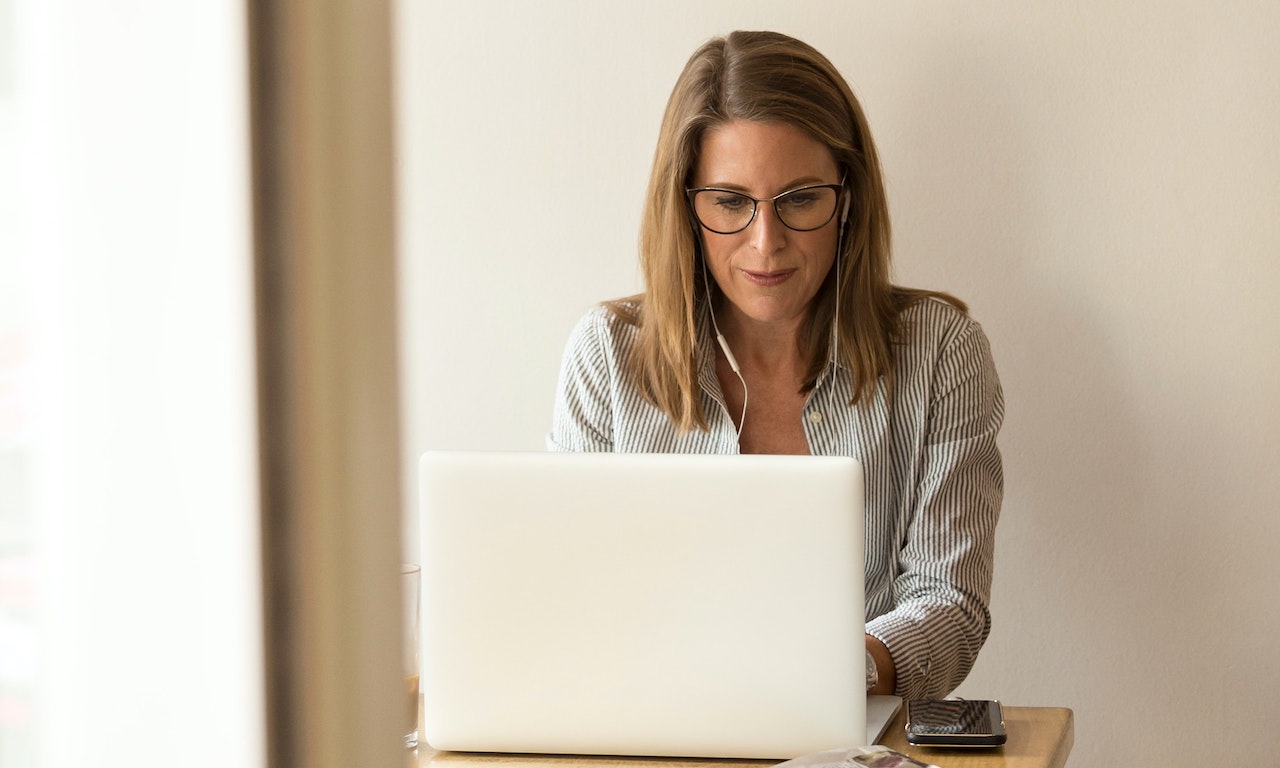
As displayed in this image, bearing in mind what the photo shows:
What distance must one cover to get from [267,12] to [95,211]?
0.03 metres

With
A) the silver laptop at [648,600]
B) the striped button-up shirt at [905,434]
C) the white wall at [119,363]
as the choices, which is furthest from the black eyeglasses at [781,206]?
the white wall at [119,363]

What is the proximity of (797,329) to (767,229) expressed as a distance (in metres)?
0.18

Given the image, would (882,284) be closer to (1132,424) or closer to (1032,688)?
(1132,424)

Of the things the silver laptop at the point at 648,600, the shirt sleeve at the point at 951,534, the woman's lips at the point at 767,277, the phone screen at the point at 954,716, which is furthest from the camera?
the woman's lips at the point at 767,277

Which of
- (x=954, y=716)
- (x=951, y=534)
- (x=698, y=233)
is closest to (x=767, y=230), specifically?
(x=698, y=233)

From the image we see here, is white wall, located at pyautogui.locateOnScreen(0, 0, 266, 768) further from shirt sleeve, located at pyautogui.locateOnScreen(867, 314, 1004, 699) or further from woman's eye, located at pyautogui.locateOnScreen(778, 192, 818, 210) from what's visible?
woman's eye, located at pyautogui.locateOnScreen(778, 192, 818, 210)

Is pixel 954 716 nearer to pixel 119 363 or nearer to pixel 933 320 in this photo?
pixel 933 320

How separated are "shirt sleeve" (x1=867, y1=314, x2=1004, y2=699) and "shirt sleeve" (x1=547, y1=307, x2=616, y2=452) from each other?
0.42 metres

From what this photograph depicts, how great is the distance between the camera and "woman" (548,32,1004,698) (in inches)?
61.0

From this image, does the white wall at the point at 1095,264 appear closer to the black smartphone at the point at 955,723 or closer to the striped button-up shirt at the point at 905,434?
the striped button-up shirt at the point at 905,434

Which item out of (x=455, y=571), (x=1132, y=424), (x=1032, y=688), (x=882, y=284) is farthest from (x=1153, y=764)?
(x=455, y=571)

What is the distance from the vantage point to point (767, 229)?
5.10 ft

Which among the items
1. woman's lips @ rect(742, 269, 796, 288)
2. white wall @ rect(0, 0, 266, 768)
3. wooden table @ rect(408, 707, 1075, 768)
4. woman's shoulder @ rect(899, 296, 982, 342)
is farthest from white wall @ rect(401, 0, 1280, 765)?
white wall @ rect(0, 0, 266, 768)

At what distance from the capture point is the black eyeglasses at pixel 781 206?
5.13 ft
